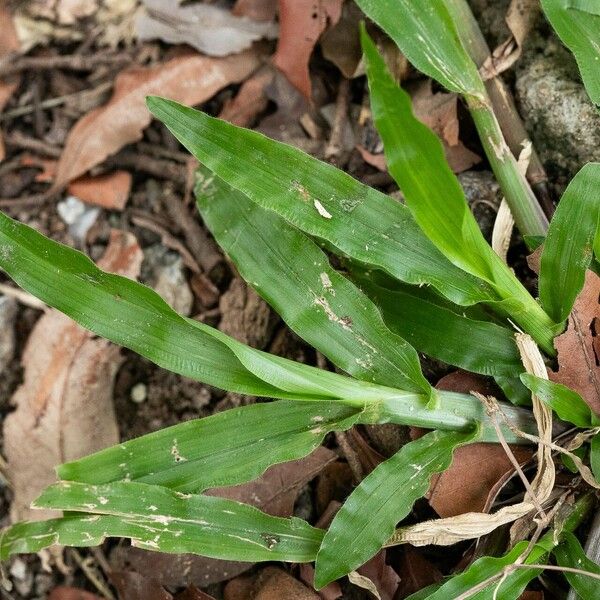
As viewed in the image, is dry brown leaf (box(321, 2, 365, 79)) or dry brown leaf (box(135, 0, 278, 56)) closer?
dry brown leaf (box(321, 2, 365, 79))

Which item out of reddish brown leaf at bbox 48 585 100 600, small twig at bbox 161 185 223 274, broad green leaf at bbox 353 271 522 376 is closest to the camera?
broad green leaf at bbox 353 271 522 376

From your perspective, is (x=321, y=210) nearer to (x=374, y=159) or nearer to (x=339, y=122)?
(x=374, y=159)

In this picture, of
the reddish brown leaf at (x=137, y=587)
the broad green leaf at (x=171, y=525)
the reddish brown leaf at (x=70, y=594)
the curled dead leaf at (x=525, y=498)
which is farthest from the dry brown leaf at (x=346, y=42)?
the reddish brown leaf at (x=70, y=594)

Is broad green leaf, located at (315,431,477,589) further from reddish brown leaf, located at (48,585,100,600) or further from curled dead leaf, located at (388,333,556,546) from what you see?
reddish brown leaf, located at (48,585,100,600)

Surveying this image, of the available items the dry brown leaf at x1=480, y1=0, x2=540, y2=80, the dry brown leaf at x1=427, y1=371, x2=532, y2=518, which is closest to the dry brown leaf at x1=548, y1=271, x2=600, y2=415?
the dry brown leaf at x1=427, y1=371, x2=532, y2=518

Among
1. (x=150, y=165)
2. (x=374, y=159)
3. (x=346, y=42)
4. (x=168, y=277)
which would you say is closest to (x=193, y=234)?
(x=168, y=277)

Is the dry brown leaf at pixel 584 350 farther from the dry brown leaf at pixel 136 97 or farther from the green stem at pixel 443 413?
the dry brown leaf at pixel 136 97
